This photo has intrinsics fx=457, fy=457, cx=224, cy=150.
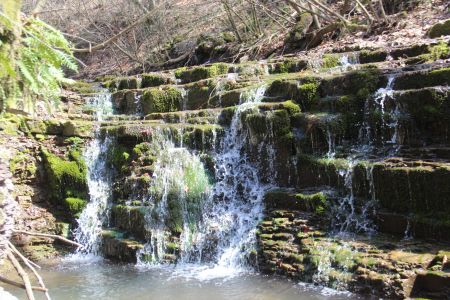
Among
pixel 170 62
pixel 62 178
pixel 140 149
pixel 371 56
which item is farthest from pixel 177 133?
pixel 170 62

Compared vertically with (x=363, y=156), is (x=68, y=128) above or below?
above

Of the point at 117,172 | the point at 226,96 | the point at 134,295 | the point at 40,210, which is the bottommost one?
the point at 134,295

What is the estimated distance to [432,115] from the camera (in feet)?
24.6

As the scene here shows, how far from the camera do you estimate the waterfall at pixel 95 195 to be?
9016 millimetres

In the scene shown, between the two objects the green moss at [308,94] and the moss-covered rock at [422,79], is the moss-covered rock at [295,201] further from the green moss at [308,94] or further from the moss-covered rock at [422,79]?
the moss-covered rock at [422,79]

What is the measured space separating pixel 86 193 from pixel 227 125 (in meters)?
3.33

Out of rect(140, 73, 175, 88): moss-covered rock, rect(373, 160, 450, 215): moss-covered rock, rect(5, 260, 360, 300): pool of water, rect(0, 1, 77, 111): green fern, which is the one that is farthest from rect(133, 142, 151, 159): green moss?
rect(0, 1, 77, 111): green fern

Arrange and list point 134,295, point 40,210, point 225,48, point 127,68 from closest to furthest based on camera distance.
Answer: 1. point 134,295
2. point 40,210
3. point 225,48
4. point 127,68

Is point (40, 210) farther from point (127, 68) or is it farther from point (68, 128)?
point (127, 68)

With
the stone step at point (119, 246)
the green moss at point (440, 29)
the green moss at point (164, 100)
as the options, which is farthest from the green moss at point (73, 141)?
the green moss at point (440, 29)

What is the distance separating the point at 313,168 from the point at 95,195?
4.65 metres

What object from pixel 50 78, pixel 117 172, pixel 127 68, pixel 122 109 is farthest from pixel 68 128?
pixel 127 68

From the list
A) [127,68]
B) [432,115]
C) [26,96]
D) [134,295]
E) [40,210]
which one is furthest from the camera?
[127,68]

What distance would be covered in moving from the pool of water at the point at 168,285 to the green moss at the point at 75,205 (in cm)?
181
